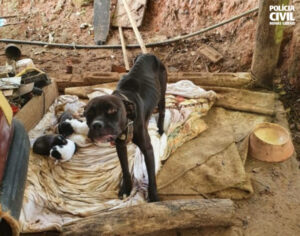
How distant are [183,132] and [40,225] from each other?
203 centimetres

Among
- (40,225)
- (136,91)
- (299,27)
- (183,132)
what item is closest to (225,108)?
(183,132)

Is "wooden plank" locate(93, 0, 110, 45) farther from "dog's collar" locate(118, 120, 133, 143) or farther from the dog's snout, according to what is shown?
the dog's snout

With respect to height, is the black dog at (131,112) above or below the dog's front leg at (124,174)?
above

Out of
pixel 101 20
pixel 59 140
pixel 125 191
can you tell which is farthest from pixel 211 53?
pixel 125 191

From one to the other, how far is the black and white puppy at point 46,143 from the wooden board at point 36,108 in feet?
1.49

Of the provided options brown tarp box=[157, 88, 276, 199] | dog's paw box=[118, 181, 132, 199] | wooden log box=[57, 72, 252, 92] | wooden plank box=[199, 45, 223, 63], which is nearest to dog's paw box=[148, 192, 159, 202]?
brown tarp box=[157, 88, 276, 199]

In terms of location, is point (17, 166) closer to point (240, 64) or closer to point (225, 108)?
point (225, 108)

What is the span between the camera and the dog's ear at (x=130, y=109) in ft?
8.65

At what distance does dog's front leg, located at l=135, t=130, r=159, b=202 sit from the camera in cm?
302

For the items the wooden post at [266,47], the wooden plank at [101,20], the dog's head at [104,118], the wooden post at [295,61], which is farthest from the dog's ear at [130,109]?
the wooden plank at [101,20]

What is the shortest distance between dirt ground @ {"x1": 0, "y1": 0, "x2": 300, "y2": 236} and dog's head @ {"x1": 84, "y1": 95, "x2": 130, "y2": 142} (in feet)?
3.90

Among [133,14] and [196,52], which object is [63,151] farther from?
[133,14]

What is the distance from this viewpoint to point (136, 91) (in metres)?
3.15

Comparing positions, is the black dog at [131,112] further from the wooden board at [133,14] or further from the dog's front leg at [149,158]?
the wooden board at [133,14]
